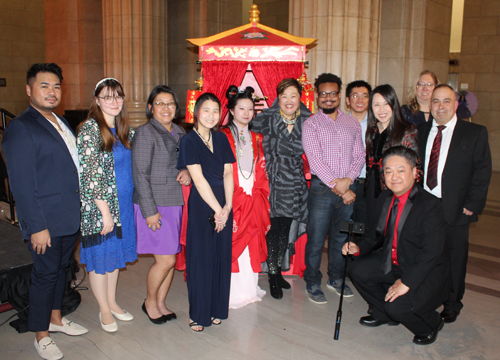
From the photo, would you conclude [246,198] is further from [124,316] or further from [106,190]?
[124,316]

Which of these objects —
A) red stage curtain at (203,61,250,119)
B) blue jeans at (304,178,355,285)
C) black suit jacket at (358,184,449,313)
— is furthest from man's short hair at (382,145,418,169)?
red stage curtain at (203,61,250,119)

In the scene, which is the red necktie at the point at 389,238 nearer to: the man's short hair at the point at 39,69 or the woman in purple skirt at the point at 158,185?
the woman in purple skirt at the point at 158,185

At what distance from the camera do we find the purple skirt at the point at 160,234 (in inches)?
114

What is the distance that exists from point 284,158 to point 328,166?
355 millimetres

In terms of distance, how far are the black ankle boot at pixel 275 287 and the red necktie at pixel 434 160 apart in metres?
1.42

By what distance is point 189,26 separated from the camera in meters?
10.4

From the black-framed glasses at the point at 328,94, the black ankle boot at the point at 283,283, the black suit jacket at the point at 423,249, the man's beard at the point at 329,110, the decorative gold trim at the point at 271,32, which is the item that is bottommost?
the black ankle boot at the point at 283,283

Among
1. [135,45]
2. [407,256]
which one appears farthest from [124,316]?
[135,45]

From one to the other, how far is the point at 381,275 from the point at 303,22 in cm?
348

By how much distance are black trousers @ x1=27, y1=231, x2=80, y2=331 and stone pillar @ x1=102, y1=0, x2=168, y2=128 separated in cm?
685

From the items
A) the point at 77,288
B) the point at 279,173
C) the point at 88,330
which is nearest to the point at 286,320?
the point at 279,173

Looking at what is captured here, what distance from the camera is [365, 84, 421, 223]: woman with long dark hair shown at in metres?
3.07

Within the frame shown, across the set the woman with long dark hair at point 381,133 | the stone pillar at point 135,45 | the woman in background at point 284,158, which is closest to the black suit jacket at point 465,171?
the woman with long dark hair at point 381,133

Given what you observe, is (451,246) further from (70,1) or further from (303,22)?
(70,1)
